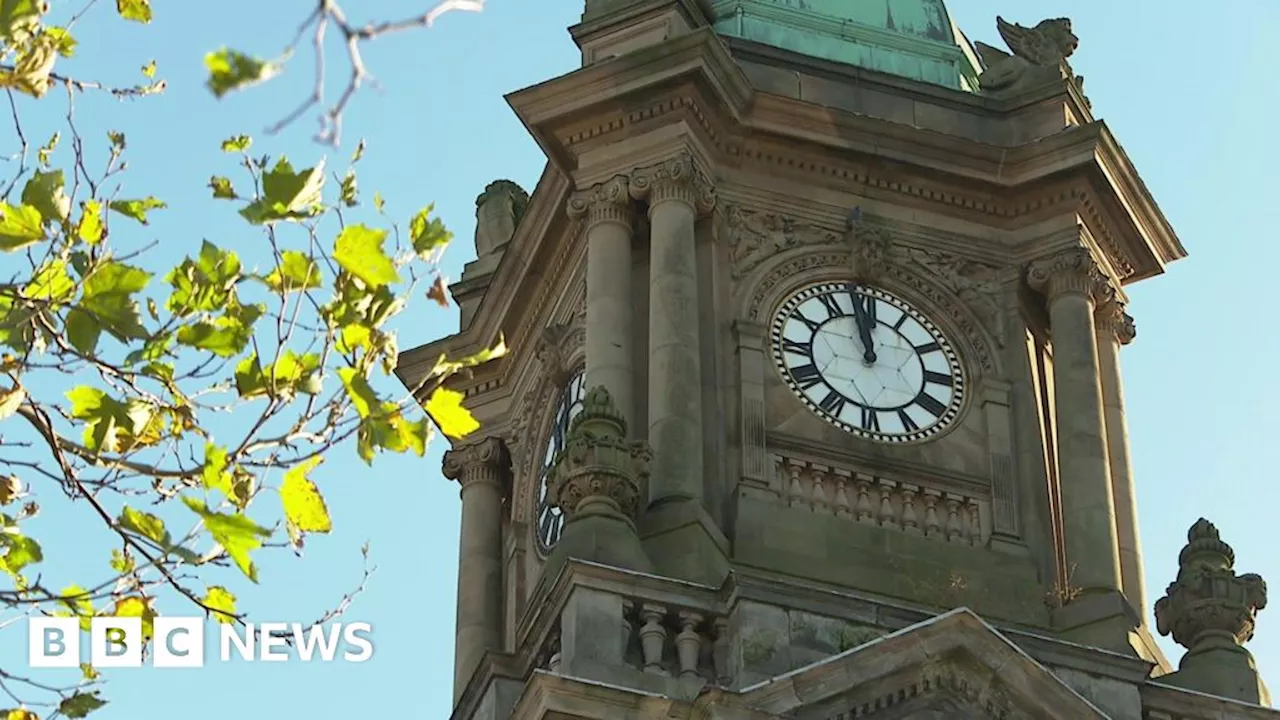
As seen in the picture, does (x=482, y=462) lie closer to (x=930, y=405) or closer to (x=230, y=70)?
(x=930, y=405)

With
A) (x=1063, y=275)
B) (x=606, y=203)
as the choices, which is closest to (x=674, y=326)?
(x=606, y=203)

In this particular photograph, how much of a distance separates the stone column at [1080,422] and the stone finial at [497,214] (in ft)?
22.6

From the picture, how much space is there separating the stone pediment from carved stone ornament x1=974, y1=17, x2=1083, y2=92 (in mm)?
8970

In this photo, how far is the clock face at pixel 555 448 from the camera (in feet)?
111

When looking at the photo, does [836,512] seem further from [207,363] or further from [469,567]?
[207,363]

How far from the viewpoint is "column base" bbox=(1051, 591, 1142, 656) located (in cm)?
3056

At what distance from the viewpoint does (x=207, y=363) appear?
16.9 meters

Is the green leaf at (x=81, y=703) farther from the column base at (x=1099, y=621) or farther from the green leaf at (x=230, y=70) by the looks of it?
the column base at (x=1099, y=621)

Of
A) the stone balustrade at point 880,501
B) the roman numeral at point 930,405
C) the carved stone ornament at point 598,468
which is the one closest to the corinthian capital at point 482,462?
the stone balustrade at point 880,501

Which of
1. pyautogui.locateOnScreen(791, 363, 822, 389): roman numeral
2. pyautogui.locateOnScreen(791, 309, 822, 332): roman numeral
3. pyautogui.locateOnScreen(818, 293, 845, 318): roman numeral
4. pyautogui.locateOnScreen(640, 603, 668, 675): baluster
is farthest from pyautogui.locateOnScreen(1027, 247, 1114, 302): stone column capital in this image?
pyautogui.locateOnScreen(640, 603, 668, 675): baluster

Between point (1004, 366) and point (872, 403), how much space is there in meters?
1.74

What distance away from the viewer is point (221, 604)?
1725 cm

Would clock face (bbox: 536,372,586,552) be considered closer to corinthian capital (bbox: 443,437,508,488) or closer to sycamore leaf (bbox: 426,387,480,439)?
corinthian capital (bbox: 443,437,508,488)

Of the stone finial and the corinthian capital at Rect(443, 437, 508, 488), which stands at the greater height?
the stone finial
